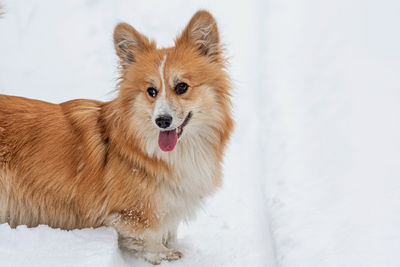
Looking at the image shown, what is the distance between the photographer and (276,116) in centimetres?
496

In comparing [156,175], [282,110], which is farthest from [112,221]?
[282,110]

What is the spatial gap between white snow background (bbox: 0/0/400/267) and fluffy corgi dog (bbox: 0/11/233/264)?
0.23 metres

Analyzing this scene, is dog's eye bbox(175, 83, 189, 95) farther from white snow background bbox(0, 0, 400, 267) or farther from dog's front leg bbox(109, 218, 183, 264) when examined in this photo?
dog's front leg bbox(109, 218, 183, 264)

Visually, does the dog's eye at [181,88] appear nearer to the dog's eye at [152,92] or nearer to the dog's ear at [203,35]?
the dog's eye at [152,92]

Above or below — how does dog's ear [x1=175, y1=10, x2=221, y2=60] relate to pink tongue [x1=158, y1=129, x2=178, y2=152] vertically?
above

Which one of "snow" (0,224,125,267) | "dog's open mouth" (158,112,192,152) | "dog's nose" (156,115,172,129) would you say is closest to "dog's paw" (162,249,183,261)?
"snow" (0,224,125,267)

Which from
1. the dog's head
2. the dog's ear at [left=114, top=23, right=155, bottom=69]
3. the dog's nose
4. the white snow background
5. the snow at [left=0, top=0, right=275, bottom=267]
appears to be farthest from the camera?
the snow at [left=0, top=0, right=275, bottom=267]

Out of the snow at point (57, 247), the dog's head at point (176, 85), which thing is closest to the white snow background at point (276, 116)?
the snow at point (57, 247)

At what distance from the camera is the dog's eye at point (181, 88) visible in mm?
2936

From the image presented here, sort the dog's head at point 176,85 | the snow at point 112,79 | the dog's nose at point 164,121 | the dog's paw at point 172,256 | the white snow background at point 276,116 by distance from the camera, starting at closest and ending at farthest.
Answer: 1. the dog's nose at point 164,121
2. the dog's head at point 176,85
3. the white snow background at point 276,116
4. the snow at point 112,79
5. the dog's paw at point 172,256

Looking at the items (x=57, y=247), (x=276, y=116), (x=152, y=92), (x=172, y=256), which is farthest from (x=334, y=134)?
(x=57, y=247)

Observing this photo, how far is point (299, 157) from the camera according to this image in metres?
4.31

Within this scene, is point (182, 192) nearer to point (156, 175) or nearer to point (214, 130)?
point (156, 175)

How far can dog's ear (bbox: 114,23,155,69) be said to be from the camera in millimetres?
3039
